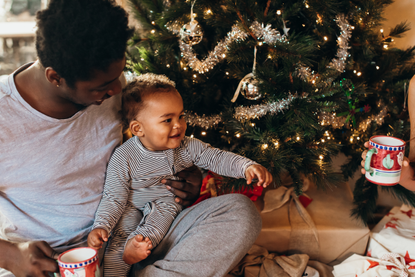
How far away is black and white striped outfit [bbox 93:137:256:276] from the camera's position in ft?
3.34

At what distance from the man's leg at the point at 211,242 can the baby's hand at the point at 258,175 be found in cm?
8

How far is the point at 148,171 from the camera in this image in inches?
43.9

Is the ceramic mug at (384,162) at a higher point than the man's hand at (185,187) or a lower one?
higher

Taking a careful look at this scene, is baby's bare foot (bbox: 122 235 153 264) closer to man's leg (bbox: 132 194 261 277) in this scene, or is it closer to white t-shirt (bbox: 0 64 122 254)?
man's leg (bbox: 132 194 261 277)

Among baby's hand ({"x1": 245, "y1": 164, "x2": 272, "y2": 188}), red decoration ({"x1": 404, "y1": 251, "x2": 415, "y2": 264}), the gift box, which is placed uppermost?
baby's hand ({"x1": 245, "y1": 164, "x2": 272, "y2": 188})

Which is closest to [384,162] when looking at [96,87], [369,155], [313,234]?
[369,155]

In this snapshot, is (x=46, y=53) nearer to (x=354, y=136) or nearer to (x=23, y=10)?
(x=23, y=10)

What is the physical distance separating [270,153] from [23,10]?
1.40m

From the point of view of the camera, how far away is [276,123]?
51.3 inches

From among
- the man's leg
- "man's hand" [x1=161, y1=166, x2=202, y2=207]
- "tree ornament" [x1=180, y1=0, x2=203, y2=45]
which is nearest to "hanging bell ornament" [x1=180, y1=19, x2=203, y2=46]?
"tree ornament" [x1=180, y1=0, x2=203, y2=45]

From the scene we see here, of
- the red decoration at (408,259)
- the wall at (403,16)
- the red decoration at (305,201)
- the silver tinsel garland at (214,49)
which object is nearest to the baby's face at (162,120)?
the silver tinsel garland at (214,49)

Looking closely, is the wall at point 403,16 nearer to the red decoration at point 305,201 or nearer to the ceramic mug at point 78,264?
the red decoration at point 305,201

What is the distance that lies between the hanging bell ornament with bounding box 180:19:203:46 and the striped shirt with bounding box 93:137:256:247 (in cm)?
39

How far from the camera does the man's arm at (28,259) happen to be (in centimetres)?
81
